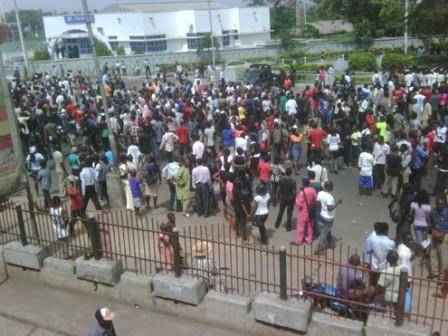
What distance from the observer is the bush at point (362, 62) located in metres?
31.5

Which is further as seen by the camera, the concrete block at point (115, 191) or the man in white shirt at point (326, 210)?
the concrete block at point (115, 191)

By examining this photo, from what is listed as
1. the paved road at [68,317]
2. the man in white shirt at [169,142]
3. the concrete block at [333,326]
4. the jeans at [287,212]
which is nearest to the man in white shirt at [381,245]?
the concrete block at [333,326]

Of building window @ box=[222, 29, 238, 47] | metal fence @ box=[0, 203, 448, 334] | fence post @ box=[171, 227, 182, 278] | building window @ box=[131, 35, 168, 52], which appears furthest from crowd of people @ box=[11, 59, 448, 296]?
building window @ box=[222, 29, 238, 47]

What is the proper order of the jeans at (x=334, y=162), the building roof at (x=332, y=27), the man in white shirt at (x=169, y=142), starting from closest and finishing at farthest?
the jeans at (x=334, y=162) → the man in white shirt at (x=169, y=142) → the building roof at (x=332, y=27)

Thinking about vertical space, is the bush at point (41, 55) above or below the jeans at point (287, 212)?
above

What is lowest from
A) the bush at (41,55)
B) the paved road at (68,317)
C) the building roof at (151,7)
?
the paved road at (68,317)

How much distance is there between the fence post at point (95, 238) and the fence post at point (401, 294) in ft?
14.4

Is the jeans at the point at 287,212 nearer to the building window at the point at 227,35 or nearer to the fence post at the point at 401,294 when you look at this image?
the fence post at the point at 401,294

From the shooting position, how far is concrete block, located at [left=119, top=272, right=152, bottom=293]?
7.23 metres

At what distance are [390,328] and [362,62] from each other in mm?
28164

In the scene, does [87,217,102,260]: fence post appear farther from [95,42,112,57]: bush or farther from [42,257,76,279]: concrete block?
[95,42,112,57]: bush

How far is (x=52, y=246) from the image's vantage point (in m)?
8.60

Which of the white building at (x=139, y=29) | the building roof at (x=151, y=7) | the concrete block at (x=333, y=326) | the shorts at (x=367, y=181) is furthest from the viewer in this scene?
the building roof at (x=151, y=7)

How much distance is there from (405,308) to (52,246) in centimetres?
585
